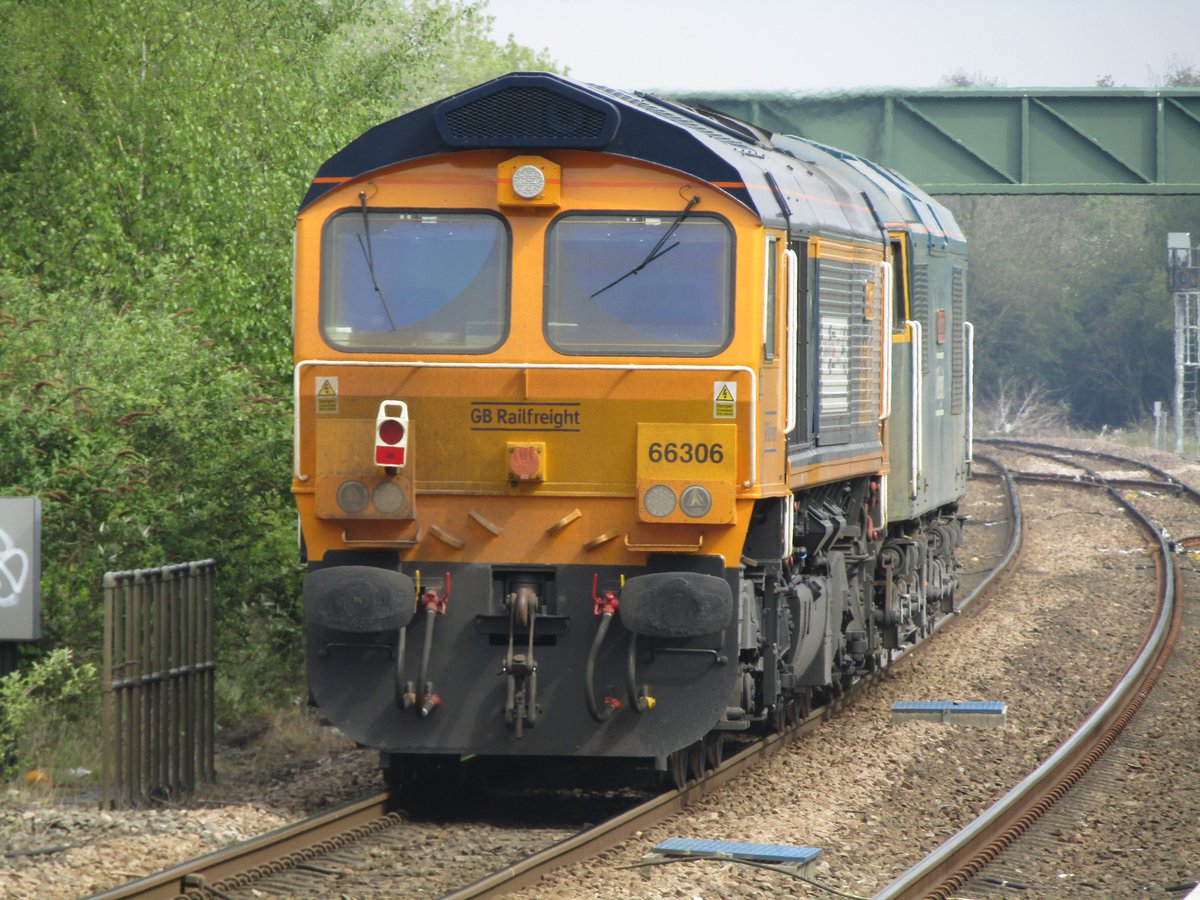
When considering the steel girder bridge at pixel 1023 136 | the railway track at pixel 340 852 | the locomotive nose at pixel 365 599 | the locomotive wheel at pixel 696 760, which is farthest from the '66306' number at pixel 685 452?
the steel girder bridge at pixel 1023 136

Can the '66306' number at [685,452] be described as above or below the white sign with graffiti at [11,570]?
above

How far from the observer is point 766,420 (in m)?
8.63

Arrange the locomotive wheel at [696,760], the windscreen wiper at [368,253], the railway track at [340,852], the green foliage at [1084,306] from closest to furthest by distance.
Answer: the railway track at [340,852], the windscreen wiper at [368,253], the locomotive wheel at [696,760], the green foliage at [1084,306]

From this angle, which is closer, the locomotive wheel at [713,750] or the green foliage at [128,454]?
the locomotive wheel at [713,750]

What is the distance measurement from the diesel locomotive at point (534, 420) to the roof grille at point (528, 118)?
0.04 feet

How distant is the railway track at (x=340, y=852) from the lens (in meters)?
7.11

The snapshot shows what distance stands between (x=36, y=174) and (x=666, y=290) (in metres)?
9.47

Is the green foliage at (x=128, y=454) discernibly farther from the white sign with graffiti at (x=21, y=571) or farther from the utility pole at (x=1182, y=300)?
the utility pole at (x=1182, y=300)

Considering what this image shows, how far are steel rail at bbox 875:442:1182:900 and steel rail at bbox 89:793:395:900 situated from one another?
102 inches

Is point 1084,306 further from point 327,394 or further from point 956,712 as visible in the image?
point 327,394

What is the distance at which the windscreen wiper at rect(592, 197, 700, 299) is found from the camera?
8.55 m

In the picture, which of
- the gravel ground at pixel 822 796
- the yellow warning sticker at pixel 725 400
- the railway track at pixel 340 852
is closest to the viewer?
the railway track at pixel 340 852

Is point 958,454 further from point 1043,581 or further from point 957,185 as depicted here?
point 957,185

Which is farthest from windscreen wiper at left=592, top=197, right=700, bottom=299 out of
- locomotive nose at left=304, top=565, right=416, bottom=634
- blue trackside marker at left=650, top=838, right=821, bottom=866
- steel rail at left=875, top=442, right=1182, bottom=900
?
steel rail at left=875, top=442, right=1182, bottom=900
